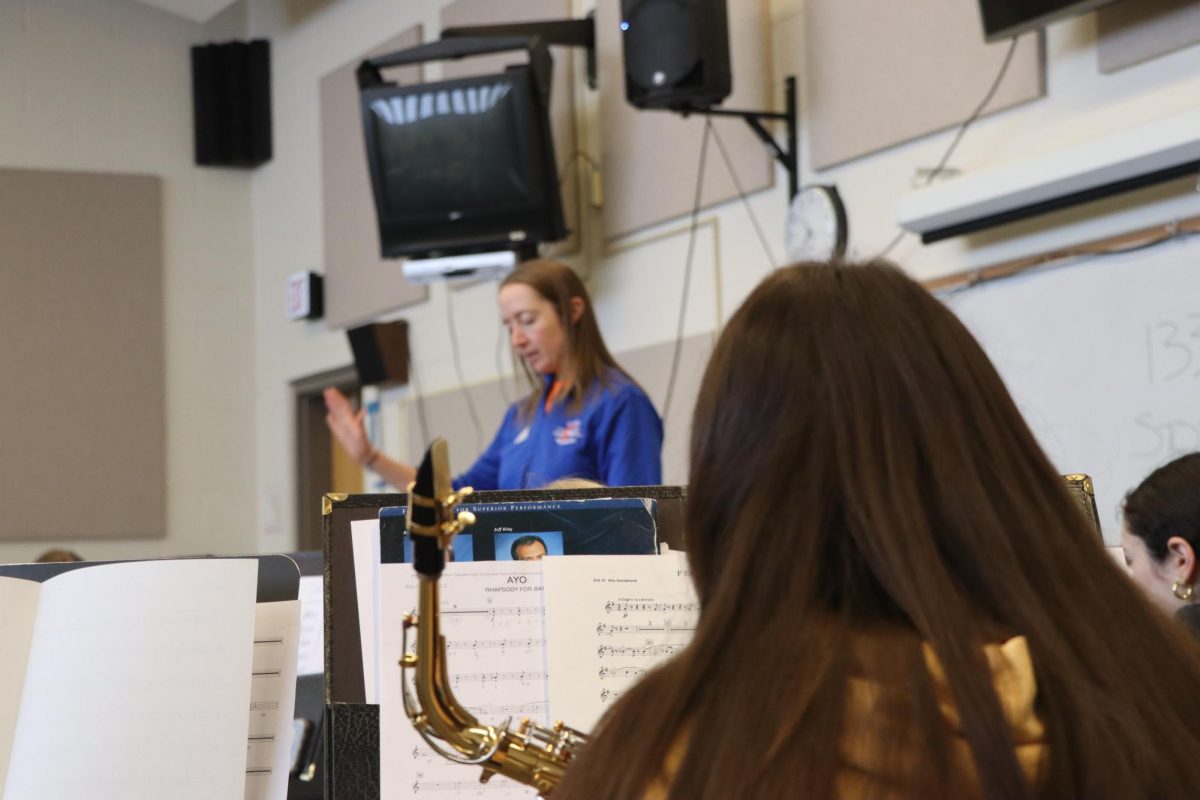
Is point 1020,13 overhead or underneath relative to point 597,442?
overhead

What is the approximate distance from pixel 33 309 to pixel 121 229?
1.76 feet

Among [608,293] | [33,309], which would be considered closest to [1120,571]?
[608,293]

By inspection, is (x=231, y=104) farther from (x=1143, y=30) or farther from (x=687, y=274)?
(x=1143, y=30)

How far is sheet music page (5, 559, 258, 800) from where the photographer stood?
131cm

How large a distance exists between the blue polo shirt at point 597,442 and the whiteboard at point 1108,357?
0.70 m

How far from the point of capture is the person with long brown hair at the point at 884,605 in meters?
0.80

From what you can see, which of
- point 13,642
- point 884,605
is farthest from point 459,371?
point 884,605

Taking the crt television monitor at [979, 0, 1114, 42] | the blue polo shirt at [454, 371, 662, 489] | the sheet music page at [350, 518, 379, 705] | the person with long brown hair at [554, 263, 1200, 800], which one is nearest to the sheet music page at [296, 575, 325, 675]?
the blue polo shirt at [454, 371, 662, 489]

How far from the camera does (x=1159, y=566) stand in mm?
2246

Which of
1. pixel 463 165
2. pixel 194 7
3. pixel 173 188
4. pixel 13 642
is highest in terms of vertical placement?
pixel 194 7

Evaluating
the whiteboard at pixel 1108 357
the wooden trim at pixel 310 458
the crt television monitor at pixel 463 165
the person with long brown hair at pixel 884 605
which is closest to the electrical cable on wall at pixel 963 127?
the whiteboard at pixel 1108 357

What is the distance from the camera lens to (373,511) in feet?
4.65

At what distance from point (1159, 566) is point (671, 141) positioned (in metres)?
2.41

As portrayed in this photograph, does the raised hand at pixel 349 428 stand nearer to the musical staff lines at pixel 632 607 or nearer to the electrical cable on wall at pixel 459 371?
the electrical cable on wall at pixel 459 371
